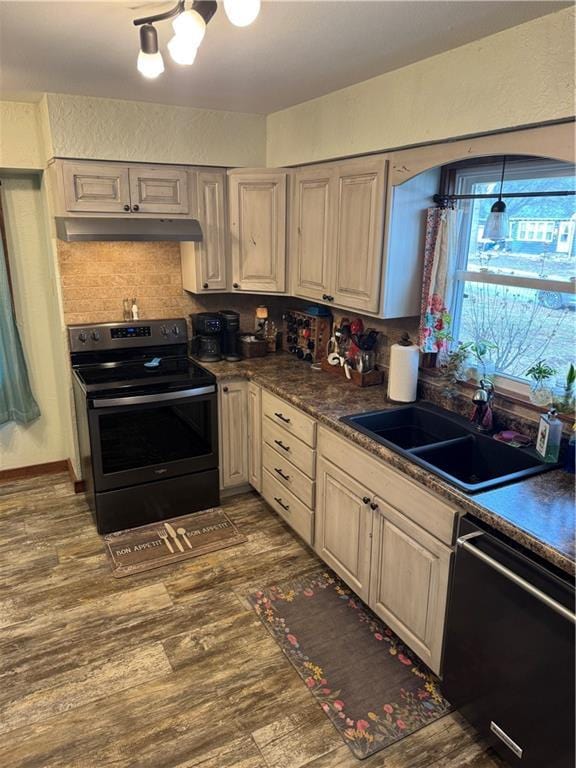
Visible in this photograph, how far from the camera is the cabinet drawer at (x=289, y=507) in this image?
285 cm

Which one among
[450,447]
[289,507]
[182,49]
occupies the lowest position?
[289,507]

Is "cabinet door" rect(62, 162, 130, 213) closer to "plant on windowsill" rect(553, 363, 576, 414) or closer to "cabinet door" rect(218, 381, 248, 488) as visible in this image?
"cabinet door" rect(218, 381, 248, 488)

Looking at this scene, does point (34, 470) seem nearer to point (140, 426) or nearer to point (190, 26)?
point (140, 426)

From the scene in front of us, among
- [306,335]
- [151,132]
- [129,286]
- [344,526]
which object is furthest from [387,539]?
[151,132]

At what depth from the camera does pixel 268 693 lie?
2.08m

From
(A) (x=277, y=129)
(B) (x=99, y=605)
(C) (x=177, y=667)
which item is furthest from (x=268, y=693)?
(A) (x=277, y=129)

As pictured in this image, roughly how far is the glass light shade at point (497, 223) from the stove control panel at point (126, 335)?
2.07 m

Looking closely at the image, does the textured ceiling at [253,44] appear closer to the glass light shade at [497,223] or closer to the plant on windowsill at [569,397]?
the glass light shade at [497,223]

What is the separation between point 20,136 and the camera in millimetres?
3094

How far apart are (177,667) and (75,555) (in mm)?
1043

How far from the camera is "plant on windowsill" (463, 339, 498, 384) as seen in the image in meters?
2.45

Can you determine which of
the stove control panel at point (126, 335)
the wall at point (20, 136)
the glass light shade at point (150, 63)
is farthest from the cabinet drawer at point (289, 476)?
the wall at point (20, 136)

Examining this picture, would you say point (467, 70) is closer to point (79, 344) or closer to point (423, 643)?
point (423, 643)

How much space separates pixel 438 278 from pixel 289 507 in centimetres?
149
